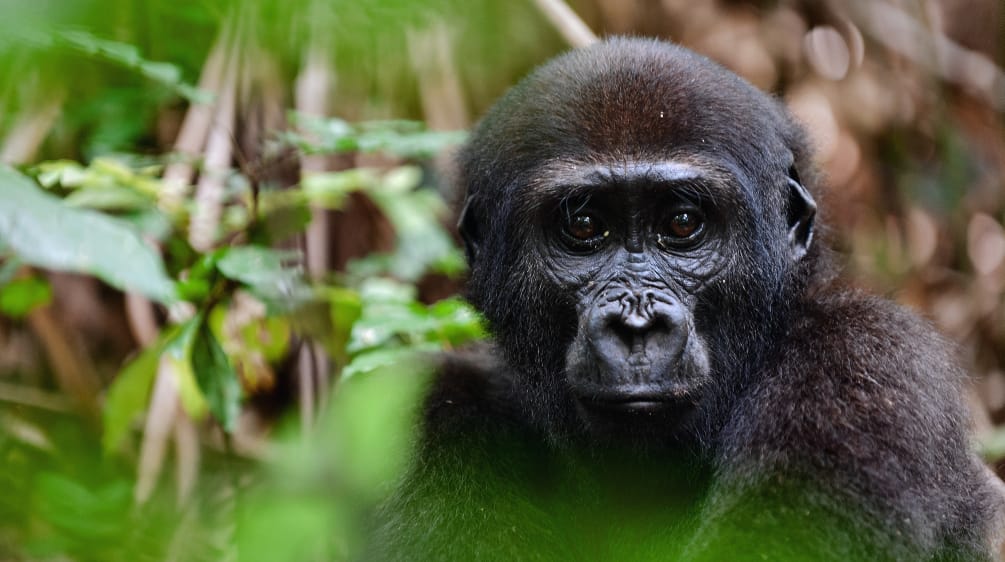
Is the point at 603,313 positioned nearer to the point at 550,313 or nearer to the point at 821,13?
the point at 550,313

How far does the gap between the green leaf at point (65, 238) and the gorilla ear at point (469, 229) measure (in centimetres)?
208

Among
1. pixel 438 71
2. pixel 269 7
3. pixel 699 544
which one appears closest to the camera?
pixel 269 7

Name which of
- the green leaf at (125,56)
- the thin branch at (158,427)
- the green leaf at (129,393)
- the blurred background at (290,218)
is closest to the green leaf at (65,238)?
the blurred background at (290,218)

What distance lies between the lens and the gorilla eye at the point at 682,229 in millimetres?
3197

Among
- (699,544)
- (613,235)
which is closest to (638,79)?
(613,235)

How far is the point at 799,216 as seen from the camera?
3475 mm

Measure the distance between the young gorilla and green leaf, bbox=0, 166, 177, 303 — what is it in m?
1.57

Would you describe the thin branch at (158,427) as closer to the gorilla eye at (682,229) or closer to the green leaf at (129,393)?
the green leaf at (129,393)

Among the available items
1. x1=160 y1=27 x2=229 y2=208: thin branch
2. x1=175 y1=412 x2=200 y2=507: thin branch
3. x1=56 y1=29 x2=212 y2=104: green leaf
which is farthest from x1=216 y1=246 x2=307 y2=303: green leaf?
x1=175 y1=412 x2=200 y2=507: thin branch

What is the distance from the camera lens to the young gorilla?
2801 mm

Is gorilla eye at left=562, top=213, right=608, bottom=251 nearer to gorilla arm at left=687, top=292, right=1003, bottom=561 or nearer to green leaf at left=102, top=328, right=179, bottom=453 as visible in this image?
gorilla arm at left=687, top=292, right=1003, bottom=561

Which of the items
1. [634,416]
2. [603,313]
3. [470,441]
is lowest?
[470,441]

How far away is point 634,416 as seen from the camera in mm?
2959

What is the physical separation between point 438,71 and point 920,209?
3.21 meters
